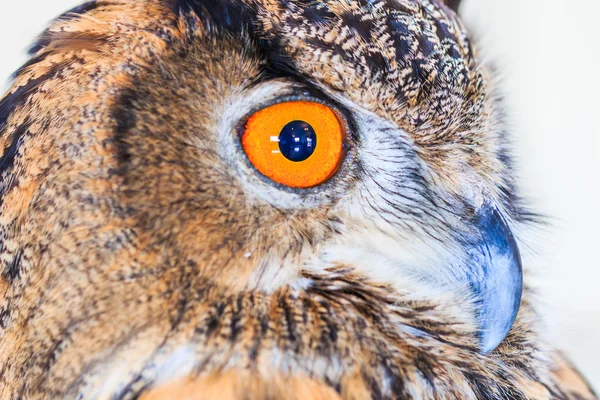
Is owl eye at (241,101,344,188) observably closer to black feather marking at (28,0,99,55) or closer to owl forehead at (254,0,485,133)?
owl forehead at (254,0,485,133)

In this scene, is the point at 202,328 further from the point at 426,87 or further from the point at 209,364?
the point at 426,87

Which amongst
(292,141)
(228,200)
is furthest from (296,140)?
(228,200)

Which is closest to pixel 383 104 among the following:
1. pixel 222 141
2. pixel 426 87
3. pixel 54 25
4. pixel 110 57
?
pixel 426 87

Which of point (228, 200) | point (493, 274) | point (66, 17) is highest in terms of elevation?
point (66, 17)

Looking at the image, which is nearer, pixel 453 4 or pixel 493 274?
pixel 493 274

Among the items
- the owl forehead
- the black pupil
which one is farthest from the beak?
the black pupil

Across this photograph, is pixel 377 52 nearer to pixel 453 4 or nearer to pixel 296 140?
pixel 296 140

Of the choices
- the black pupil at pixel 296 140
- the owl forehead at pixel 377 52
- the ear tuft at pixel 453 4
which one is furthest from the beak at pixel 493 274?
the ear tuft at pixel 453 4

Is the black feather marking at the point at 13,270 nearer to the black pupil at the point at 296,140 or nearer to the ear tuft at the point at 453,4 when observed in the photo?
the black pupil at the point at 296,140
